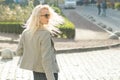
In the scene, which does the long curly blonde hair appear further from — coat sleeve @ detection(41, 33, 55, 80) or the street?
the street

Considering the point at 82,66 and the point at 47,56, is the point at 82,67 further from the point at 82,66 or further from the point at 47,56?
the point at 47,56

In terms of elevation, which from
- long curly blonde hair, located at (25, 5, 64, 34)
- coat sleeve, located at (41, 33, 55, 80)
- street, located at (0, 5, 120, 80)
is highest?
long curly blonde hair, located at (25, 5, 64, 34)

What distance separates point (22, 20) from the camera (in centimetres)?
2619

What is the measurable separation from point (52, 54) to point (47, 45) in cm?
14

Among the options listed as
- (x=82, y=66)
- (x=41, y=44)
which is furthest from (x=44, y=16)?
(x=82, y=66)

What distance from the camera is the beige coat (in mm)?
5828

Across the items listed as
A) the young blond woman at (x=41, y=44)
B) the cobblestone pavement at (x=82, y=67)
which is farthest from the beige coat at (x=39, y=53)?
the cobblestone pavement at (x=82, y=67)

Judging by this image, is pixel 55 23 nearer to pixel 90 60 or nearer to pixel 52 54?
pixel 52 54

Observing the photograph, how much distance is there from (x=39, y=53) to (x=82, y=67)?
7516 millimetres

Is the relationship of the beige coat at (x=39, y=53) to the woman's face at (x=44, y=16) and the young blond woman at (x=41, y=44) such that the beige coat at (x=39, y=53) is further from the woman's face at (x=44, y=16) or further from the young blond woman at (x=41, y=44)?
the woman's face at (x=44, y=16)

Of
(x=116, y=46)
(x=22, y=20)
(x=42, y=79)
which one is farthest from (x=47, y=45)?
(x=22, y=20)

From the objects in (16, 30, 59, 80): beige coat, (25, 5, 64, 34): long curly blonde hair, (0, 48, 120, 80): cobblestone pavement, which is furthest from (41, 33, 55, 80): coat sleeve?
(0, 48, 120, 80): cobblestone pavement

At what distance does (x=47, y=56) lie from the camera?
5.82 metres

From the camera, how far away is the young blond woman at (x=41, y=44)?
Answer: 5836 millimetres
